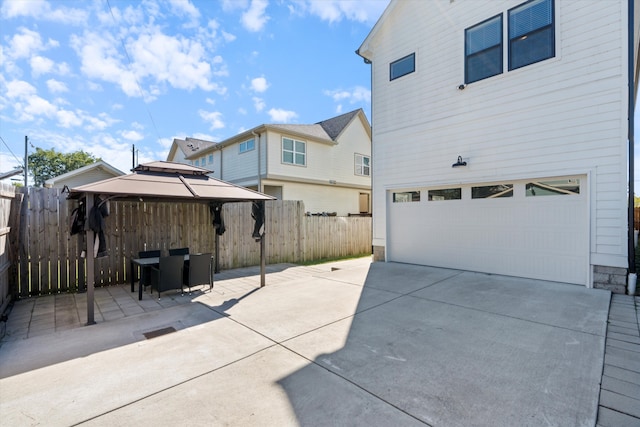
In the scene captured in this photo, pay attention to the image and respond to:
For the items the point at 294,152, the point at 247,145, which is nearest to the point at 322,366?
the point at 294,152

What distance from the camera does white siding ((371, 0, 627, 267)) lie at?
19.1 ft

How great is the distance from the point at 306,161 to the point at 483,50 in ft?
31.5

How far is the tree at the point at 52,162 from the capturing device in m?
32.9

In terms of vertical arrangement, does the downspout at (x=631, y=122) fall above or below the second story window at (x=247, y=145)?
below

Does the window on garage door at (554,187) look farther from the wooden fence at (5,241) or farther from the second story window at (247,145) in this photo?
the second story window at (247,145)

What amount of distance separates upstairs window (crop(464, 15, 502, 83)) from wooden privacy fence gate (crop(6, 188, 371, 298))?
636 cm

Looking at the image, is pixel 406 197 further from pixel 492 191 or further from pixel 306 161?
pixel 306 161

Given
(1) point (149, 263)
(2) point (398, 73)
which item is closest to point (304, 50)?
(2) point (398, 73)

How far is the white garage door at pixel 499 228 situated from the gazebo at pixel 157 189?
191 inches

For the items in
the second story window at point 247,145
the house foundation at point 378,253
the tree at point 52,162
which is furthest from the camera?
the tree at point 52,162

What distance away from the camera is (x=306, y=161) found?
15734 millimetres

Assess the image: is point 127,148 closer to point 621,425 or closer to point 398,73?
point 398,73

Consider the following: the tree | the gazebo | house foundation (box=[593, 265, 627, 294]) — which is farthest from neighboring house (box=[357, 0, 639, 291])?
the tree

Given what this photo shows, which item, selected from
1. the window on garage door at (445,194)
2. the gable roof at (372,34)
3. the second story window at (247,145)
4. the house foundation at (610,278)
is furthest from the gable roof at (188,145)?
the house foundation at (610,278)
